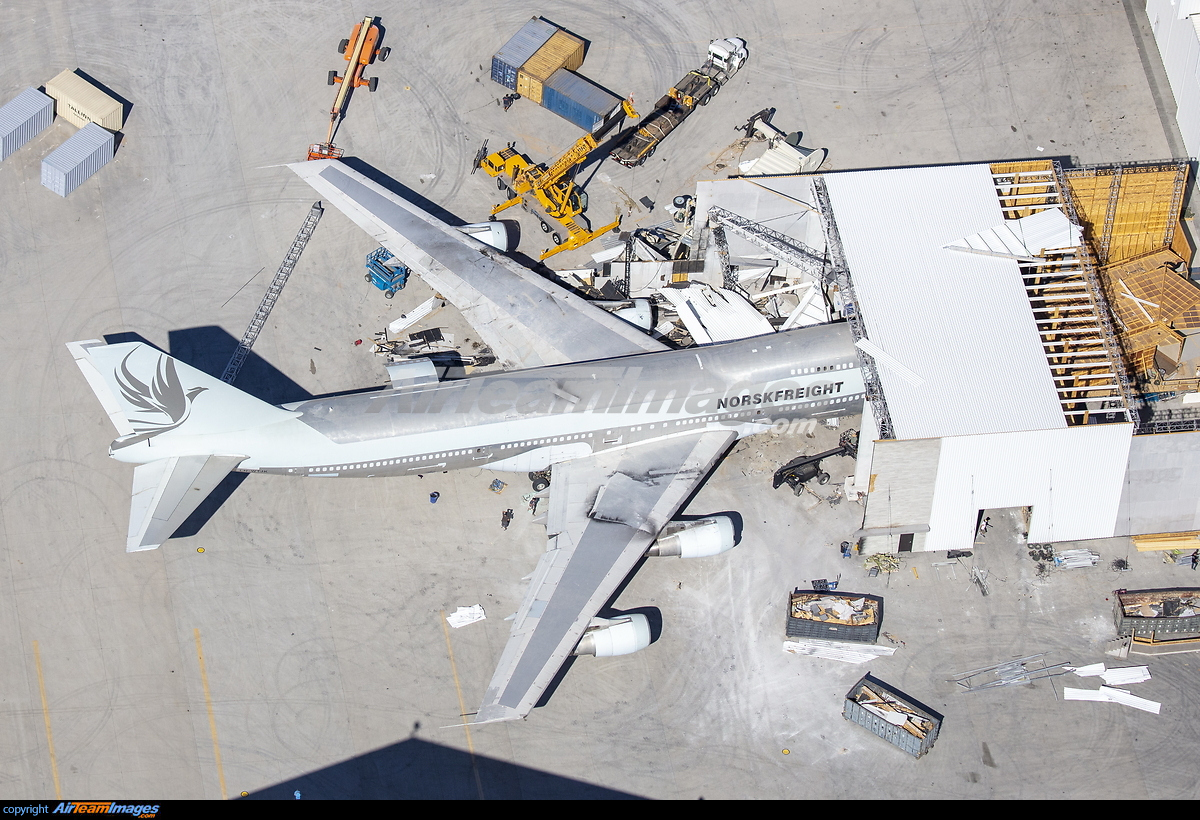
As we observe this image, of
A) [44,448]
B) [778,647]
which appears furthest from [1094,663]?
[44,448]

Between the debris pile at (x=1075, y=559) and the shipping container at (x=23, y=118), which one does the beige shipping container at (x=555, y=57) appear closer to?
the shipping container at (x=23, y=118)

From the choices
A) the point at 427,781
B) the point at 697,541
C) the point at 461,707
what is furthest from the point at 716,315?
the point at 427,781

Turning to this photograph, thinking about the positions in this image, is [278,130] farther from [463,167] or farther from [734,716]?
[734,716]

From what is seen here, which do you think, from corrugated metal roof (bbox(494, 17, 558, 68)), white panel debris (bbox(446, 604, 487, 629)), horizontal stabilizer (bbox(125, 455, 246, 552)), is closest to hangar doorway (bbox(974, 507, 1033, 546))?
white panel debris (bbox(446, 604, 487, 629))

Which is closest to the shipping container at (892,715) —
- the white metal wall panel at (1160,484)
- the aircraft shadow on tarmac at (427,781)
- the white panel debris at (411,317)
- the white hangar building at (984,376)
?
the white hangar building at (984,376)

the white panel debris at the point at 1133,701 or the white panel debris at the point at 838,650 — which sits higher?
the white panel debris at the point at 1133,701

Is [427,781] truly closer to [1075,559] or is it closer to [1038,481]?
[1038,481]
